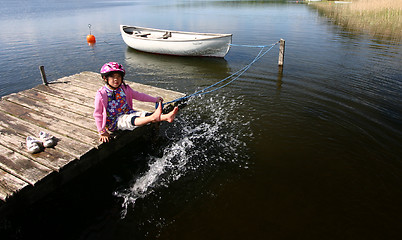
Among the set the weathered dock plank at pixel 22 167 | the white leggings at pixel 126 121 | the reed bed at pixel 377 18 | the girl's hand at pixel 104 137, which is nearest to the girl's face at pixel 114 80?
the white leggings at pixel 126 121

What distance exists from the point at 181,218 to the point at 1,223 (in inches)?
137

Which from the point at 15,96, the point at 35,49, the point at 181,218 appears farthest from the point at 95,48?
the point at 181,218

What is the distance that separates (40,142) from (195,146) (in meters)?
3.97

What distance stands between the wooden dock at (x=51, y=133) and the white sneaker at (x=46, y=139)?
4.2 inches

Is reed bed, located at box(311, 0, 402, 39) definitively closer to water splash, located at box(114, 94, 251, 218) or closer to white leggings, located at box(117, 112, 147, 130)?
water splash, located at box(114, 94, 251, 218)

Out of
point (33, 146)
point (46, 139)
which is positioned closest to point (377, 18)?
point (46, 139)

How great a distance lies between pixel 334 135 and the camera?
7711 mm

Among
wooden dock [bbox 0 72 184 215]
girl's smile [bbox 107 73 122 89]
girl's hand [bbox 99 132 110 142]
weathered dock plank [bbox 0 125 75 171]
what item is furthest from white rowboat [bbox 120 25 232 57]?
weathered dock plank [bbox 0 125 75 171]

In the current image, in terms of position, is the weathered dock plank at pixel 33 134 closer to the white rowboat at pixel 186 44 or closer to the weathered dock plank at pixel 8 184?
the weathered dock plank at pixel 8 184

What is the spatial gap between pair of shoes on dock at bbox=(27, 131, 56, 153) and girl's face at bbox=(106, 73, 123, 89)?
5.97ft

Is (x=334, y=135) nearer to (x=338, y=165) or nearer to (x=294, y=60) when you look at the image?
(x=338, y=165)

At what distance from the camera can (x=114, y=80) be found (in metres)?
5.16

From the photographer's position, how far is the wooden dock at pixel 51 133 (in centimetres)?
441

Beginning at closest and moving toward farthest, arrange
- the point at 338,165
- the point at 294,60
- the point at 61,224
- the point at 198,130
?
the point at 61,224, the point at 338,165, the point at 198,130, the point at 294,60
